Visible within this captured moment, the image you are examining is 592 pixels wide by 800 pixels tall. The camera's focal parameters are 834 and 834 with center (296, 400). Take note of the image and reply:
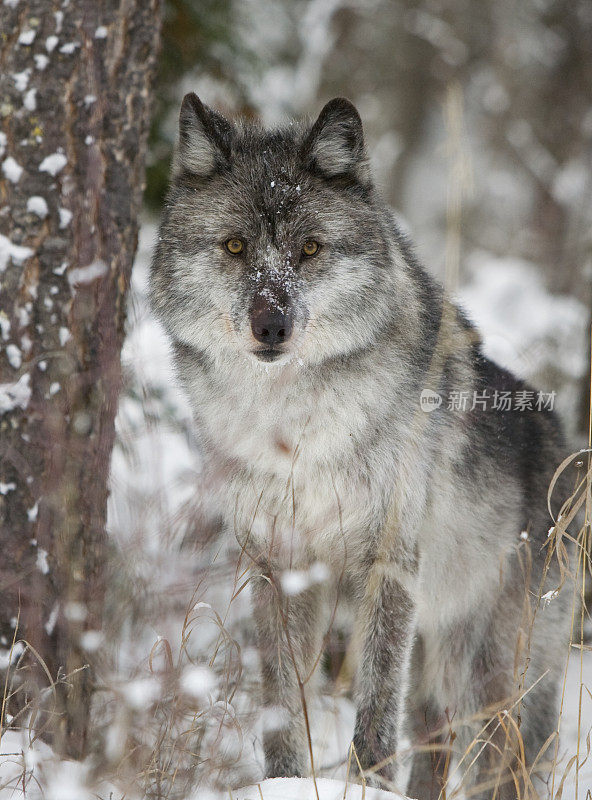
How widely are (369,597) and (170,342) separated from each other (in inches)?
50.8

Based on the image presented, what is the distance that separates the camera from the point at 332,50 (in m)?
11.7

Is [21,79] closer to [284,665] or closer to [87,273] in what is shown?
[87,273]

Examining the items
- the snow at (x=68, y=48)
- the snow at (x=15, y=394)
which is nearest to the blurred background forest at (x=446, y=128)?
the snow at (x=15, y=394)

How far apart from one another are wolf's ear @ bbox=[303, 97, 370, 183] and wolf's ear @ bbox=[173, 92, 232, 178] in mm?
349

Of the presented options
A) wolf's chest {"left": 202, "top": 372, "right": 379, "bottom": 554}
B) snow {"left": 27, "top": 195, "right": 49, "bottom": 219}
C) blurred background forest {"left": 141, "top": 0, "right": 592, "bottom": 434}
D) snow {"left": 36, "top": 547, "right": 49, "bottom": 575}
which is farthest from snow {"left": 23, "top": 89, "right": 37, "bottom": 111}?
blurred background forest {"left": 141, "top": 0, "right": 592, "bottom": 434}

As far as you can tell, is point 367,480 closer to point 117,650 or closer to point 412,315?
point 412,315

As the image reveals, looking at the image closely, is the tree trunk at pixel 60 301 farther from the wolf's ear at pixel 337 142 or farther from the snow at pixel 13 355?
the wolf's ear at pixel 337 142

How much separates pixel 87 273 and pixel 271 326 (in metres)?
1.05

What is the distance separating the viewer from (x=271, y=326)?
2.88 m

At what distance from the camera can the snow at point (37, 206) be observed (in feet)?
11.1

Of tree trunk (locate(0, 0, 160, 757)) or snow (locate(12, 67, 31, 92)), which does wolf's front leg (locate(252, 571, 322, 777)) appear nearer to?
tree trunk (locate(0, 0, 160, 757))

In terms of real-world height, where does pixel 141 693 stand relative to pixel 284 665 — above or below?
above

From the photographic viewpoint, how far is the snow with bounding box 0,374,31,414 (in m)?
3.39

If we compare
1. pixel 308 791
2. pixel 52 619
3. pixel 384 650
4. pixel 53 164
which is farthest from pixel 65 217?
pixel 308 791
